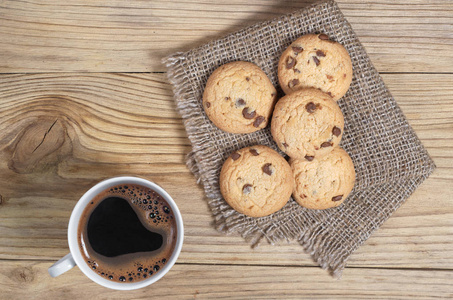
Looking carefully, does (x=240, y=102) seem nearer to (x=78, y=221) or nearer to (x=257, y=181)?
(x=257, y=181)

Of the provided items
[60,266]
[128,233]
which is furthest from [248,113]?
[60,266]

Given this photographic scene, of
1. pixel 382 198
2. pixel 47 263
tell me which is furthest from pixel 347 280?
pixel 47 263

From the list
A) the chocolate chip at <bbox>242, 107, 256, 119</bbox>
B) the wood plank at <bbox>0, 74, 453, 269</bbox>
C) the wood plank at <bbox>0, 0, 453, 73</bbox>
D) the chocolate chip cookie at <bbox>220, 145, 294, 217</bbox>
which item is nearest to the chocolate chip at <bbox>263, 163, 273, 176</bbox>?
the chocolate chip cookie at <bbox>220, 145, 294, 217</bbox>

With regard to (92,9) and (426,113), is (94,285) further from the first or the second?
(426,113)

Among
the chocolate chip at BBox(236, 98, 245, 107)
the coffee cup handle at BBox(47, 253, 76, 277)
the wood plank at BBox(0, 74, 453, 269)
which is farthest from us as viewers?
the wood plank at BBox(0, 74, 453, 269)

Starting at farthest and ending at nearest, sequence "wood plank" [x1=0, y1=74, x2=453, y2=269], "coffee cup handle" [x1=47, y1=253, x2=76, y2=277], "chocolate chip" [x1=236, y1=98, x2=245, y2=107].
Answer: "wood plank" [x1=0, y1=74, x2=453, y2=269] → "chocolate chip" [x1=236, y1=98, x2=245, y2=107] → "coffee cup handle" [x1=47, y1=253, x2=76, y2=277]

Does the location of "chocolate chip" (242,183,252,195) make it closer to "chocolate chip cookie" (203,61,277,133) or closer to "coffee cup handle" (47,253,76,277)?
"chocolate chip cookie" (203,61,277,133)

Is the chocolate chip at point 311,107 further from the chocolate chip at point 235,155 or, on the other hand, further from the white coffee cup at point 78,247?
the white coffee cup at point 78,247
